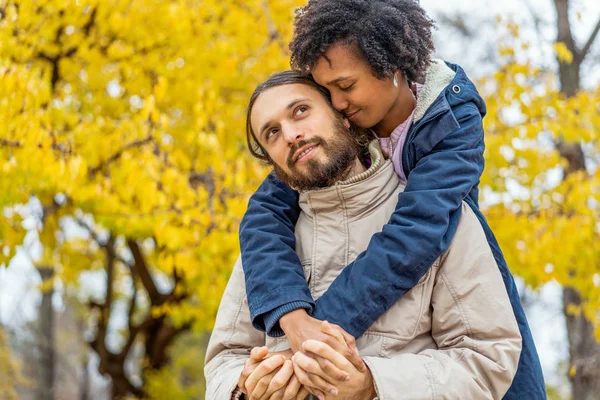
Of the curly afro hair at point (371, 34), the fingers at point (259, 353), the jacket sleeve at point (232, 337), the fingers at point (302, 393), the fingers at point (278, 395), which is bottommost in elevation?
the jacket sleeve at point (232, 337)

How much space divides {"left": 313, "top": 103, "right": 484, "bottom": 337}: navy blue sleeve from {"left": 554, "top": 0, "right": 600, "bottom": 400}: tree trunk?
5.68m

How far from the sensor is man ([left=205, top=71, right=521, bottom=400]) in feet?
5.46

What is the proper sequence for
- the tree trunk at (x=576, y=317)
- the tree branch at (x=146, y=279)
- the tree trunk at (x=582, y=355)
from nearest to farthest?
Answer: 1. the tree trunk at (x=582, y=355)
2. the tree trunk at (x=576, y=317)
3. the tree branch at (x=146, y=279)

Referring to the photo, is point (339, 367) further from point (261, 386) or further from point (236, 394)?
point (236, 394)

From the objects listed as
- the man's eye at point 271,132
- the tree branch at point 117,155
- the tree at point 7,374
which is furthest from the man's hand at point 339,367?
the tree at point 7,374

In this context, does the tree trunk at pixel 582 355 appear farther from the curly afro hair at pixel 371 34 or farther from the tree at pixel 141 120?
the curly afro hair at pixel 371 34

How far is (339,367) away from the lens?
162cm

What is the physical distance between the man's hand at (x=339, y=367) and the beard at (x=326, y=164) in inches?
19.9

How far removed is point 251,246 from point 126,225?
10.1 ft

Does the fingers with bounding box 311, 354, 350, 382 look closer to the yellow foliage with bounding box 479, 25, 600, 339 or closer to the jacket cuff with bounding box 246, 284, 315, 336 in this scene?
the jacket cuff with bounding box 246, 284, 315, 336

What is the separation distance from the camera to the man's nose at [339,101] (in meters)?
1.99

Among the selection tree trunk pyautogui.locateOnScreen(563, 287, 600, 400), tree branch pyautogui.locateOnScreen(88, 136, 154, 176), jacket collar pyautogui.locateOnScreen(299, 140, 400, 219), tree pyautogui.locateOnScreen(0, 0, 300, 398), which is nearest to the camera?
jacket collar pyautogui.locateOnScreen(299, 140, 400, 219)

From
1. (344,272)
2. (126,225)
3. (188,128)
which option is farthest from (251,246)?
(188,128)

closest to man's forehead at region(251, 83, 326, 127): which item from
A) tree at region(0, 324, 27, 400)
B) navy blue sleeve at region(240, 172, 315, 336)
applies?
navy blue sleeve at region(240, 172, 315, 336)
